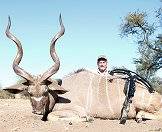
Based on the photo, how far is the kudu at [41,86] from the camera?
23.8 feet

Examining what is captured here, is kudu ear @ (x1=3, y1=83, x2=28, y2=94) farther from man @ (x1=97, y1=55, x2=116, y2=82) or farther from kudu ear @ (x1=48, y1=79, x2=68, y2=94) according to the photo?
man @ (x1=97, y1=55, x2=116, y2=82)

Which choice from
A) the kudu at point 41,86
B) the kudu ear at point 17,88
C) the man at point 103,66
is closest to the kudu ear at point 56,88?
the kudu at point 41,86

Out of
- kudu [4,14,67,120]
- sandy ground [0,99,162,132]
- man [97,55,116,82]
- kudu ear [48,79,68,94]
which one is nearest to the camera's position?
sandy ground [0,99,162,132]

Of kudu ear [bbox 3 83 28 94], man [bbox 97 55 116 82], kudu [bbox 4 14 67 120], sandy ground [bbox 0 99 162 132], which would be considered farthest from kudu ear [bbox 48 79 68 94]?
man [bbox 97 55 116 82]

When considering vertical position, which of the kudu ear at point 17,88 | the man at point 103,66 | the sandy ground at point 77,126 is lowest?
the sandy ground at point 77,126

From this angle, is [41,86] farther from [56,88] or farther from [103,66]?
[103,66]

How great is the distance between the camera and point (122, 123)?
24.0 feet

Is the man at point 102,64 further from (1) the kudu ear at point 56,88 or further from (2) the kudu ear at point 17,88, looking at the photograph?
(2) the kudu ear at point 17,88

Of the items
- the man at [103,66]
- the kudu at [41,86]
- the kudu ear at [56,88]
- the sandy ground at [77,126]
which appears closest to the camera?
the sandy ground at [77,126]

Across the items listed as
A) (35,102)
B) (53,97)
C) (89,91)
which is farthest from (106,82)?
(35,102)

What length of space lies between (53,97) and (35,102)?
1.92ft

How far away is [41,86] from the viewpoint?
24.1ft

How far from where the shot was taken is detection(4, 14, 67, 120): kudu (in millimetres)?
7250

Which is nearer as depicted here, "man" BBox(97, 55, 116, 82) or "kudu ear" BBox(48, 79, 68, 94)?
"kudu ear" BBox(48, 79, 68, 94)
